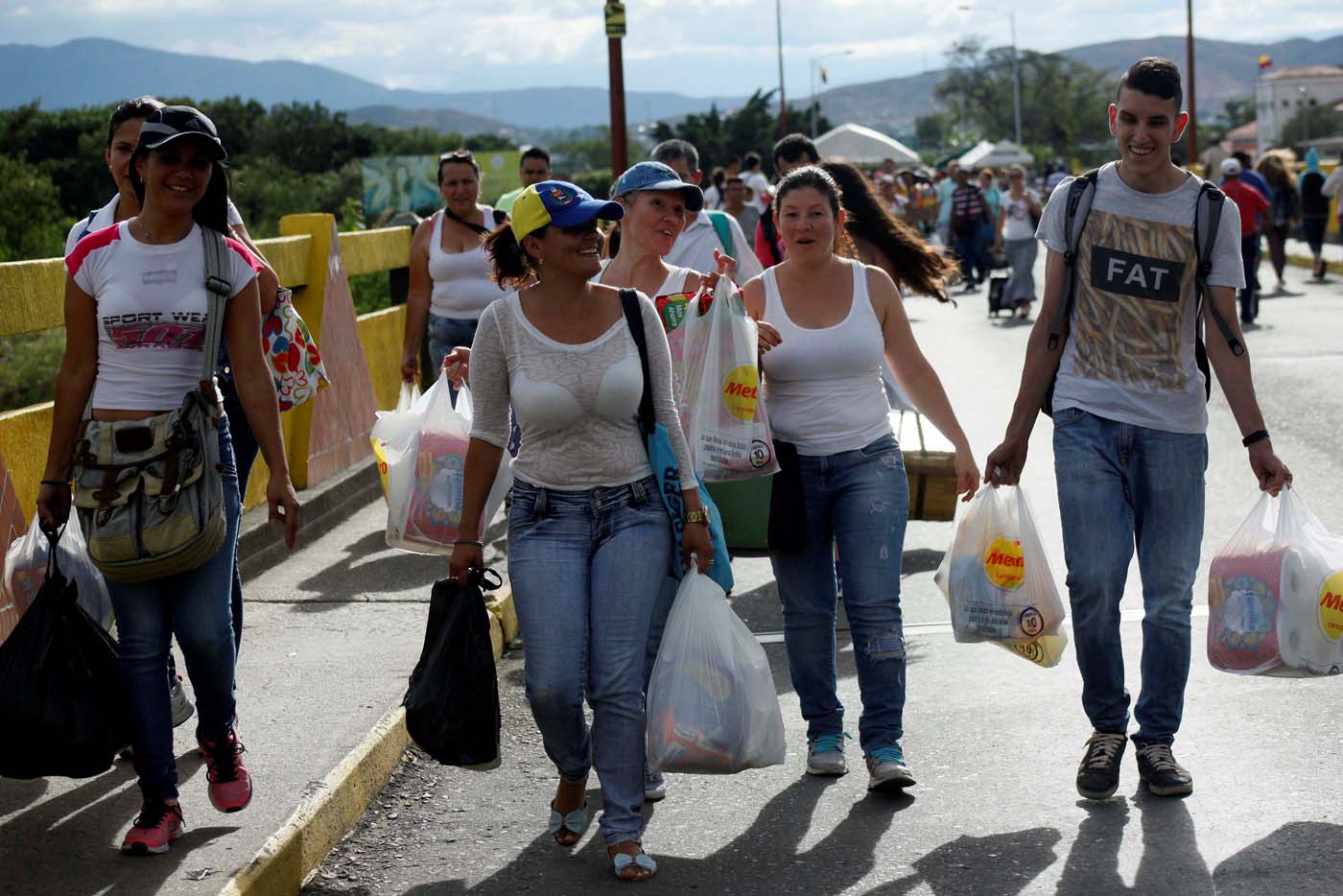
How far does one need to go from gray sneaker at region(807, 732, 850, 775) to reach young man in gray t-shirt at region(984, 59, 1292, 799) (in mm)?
728

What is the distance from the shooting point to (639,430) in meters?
4.59

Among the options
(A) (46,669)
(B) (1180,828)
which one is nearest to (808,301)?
(B) (1180,828)

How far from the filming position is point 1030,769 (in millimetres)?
5273

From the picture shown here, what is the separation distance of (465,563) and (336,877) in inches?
35.9

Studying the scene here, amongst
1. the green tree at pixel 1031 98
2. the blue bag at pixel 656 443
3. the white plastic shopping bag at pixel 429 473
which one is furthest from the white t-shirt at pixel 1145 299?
the green tree at pixel 1031 98

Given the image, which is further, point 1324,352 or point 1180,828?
point 1324,352

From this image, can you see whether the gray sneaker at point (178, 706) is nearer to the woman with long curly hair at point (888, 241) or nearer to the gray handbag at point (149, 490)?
the gray handbag at point (149, 490)

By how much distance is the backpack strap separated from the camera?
23.9 ft

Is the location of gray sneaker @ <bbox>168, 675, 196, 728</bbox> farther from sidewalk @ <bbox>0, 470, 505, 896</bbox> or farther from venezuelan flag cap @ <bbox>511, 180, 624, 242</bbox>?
venezuelan flag cap @ <bbox>511, 180, 624, 242</bbox>

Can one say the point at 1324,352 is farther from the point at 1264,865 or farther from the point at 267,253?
the point at 1264,865

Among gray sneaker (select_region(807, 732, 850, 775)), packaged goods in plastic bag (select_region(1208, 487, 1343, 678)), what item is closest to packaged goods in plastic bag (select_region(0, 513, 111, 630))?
gray sneaker (select_region(807, 732, 850, 775))

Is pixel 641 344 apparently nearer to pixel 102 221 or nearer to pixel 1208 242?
pixel 1208 242

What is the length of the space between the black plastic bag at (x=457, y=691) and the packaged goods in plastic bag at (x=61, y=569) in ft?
3.07

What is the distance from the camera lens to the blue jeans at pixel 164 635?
4.52 m
